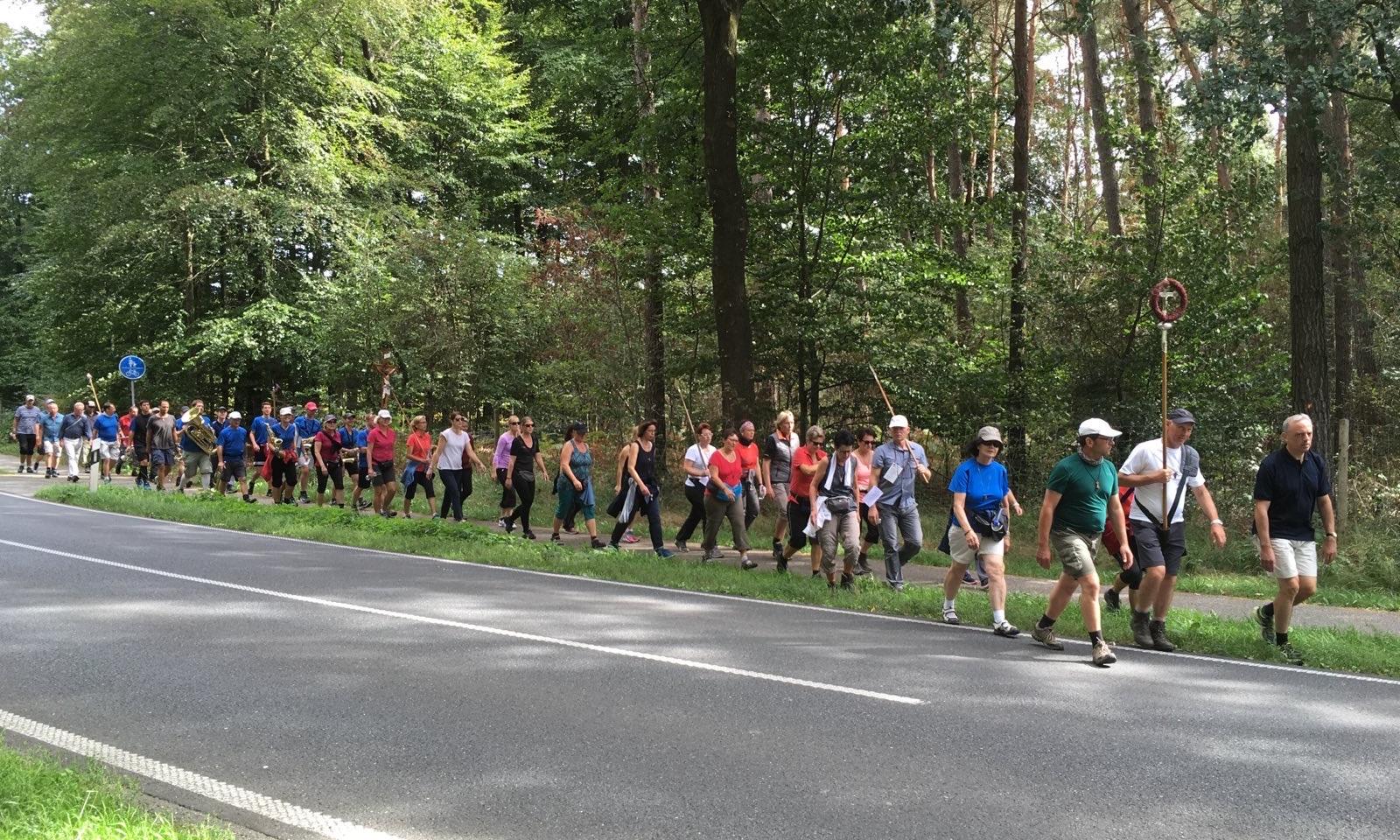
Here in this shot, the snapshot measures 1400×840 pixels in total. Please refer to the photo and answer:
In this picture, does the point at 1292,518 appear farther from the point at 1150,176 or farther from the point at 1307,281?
the point at 1150,176

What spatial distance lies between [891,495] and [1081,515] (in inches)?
125

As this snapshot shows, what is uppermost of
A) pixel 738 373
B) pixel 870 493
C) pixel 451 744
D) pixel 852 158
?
pixel 852 158

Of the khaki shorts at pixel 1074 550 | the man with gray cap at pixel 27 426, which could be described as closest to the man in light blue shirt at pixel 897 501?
the khaki shorts at pixel 1074 550

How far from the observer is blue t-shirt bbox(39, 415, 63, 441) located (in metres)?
25.8

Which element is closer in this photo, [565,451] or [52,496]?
[565,451]

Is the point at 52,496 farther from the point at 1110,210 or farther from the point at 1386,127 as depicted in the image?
the point at 1386,127

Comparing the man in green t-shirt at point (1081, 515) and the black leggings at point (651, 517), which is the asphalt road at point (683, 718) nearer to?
the man in green t-shirt at point (1081, 515)

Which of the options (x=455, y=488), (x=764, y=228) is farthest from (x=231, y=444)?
(x=764, y=228)

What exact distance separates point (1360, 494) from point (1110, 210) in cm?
901

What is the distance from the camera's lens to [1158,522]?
27.6 ft

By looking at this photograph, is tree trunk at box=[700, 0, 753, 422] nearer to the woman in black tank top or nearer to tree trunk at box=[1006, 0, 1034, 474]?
the woman in black tank top

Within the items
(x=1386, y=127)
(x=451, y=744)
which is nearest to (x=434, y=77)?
(x=1386, y=127)

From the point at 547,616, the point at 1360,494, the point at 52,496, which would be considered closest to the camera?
the point at 547,616

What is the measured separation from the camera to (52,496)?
1986 centimetres
